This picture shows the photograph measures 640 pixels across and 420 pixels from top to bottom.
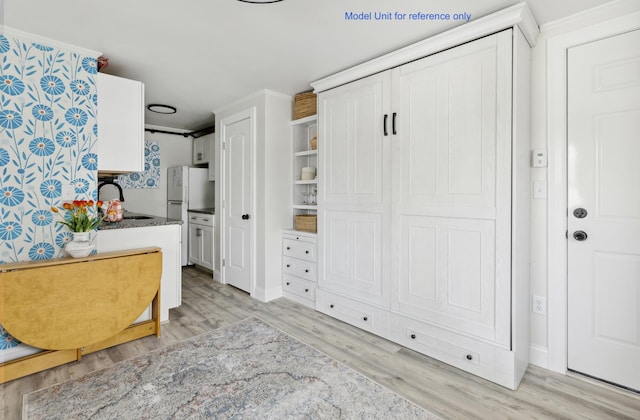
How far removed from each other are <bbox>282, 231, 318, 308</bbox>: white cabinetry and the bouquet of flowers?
1754 millimetres

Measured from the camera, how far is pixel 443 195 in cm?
215

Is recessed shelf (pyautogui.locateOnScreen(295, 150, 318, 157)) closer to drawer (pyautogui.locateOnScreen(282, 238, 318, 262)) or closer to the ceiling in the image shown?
the ceiling

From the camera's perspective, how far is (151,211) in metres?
4.97

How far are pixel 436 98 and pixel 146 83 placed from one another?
2.76m

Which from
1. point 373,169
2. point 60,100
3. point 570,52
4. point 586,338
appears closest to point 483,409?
point 586,338

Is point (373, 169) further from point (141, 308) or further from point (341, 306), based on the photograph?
point (141, 308)

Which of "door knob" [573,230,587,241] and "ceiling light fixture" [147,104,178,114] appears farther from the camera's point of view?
"ceiling light fixture" [147,104,178,114]

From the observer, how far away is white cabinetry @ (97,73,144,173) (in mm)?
2457

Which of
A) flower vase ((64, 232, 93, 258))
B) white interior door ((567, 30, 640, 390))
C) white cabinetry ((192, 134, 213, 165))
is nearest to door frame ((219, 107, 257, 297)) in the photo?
white cabinetry ((192, 134, 213, 165))

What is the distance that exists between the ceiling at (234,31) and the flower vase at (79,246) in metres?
1.41

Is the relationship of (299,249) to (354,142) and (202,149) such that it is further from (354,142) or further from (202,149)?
(202,149)

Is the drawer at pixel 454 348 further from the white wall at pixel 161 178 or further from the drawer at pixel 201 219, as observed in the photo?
the white wall at pixel 161 178

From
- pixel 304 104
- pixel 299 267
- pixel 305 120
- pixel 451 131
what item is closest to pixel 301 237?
pixel 299 267

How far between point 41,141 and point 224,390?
2.12 meters
